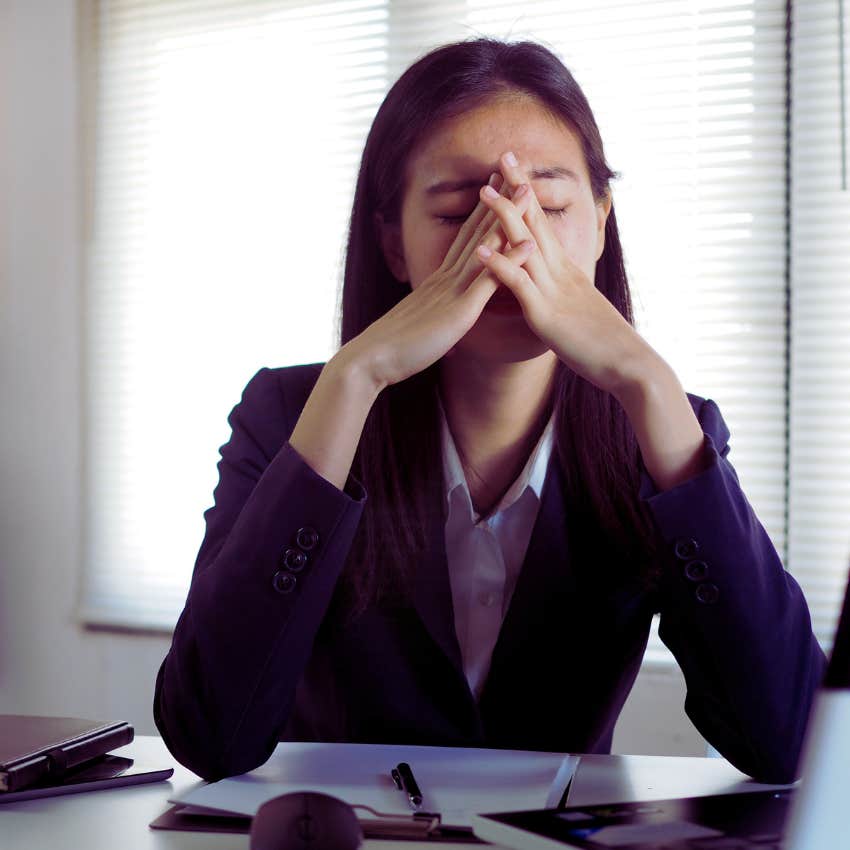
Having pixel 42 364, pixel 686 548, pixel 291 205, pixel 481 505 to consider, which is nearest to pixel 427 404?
pixel 481 505

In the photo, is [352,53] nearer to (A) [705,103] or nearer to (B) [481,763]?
(A) [705,103]

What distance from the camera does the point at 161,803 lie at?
738mm

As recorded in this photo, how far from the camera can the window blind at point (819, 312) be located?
225 cm

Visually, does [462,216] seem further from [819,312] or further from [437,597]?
[819,312]

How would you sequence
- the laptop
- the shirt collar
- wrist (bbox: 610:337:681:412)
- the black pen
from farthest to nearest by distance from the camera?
1. the shirt collar
2. wrist (bbox: 610:337:681:412)
3. the black pen
4. the laptop

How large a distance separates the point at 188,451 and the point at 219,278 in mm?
512

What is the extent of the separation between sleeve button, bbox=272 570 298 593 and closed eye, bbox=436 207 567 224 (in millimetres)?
481

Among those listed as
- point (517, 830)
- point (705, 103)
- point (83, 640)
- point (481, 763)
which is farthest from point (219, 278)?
point (517, 830)

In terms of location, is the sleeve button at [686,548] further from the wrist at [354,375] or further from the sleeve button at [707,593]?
the wrist at [354,375]

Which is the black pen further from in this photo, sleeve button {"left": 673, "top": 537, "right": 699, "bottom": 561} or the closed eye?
the closed eye

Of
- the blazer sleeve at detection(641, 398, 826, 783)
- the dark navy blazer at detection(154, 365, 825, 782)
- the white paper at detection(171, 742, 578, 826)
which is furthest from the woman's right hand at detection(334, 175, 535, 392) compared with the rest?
the white paper at detection(171, 742, 578, 826)

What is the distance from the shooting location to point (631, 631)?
110 centimetres

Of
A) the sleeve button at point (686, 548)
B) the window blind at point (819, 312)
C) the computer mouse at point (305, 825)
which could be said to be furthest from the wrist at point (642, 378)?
the window blind at point (819, 312)

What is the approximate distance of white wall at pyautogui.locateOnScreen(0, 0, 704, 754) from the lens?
2922mm
